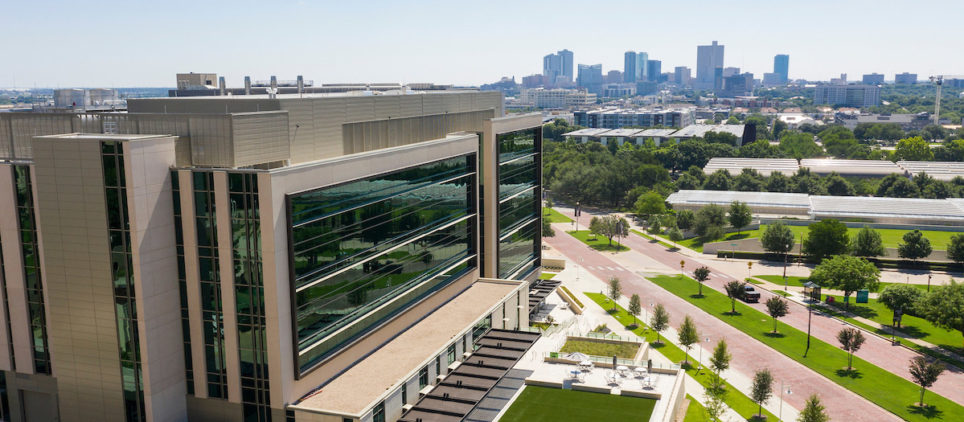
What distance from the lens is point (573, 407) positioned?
61.8 meters

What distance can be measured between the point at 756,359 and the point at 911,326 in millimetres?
25037

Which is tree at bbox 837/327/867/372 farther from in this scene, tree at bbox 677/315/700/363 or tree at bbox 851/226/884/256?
tree at bbox 851/226/884/256

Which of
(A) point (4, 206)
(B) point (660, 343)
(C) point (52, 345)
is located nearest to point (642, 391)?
(B) point (660, 343)

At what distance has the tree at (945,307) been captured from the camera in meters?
85.1

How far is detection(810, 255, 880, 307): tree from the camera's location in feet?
334

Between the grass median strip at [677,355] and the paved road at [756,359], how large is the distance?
4.31 metres

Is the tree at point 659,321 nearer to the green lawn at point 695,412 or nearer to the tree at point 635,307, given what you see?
the tree at point 635,307

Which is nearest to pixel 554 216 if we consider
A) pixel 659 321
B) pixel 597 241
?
pixel 597 241

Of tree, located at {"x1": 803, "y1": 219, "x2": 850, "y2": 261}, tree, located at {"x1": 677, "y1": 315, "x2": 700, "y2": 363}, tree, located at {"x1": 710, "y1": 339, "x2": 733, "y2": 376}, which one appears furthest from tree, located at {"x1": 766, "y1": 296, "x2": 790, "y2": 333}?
tree, located at {"x1": 803, "y1": 219, "x2": 850, "y2": 261}

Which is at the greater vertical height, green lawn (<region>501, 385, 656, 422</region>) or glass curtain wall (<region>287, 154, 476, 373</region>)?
glass curtain wall (<region>287, 154, 476, 373</region>)

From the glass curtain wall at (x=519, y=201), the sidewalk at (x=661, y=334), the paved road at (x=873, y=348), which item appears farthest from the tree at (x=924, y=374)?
the glass curtain wall at (x=519, y=201)

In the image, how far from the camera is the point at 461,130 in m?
87.7

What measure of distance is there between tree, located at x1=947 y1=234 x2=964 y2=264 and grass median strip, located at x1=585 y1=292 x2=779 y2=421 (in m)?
58.0

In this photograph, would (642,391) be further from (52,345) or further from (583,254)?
(583,254)
